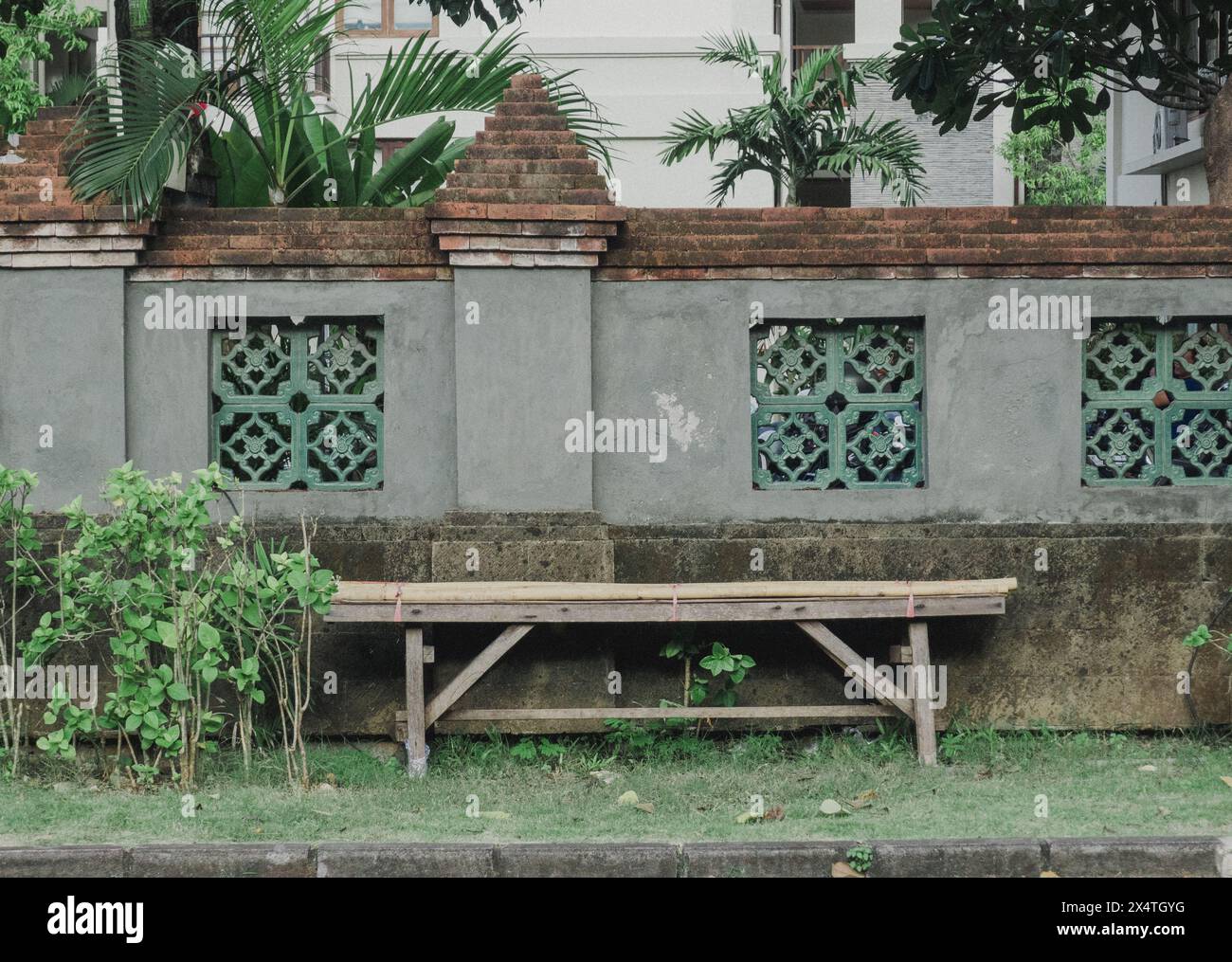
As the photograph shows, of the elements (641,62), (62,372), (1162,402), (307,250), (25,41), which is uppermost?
(641,62)

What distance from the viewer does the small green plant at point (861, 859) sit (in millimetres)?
5406

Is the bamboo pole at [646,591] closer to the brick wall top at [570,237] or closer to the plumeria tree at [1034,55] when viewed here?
the brick wall top at [570,237]

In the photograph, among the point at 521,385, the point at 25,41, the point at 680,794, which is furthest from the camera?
the point at 25,41

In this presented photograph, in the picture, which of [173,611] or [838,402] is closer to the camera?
[173,611]

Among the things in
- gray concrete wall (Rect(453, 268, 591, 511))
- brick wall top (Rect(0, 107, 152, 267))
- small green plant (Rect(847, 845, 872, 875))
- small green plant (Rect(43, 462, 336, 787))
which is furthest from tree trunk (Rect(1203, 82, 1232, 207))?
brick wall top (Rect(0, 107, 152, 267))

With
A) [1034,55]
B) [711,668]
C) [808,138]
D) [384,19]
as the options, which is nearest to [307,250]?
[711,668]

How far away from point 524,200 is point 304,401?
1.46 metres

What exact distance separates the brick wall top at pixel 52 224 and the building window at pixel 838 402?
10.2 ft

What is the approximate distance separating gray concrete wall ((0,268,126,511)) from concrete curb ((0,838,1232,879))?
91.8 inches

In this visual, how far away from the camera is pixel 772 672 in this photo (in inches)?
287

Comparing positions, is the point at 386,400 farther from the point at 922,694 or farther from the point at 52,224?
the point at 922,694

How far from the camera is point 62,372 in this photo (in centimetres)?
723
